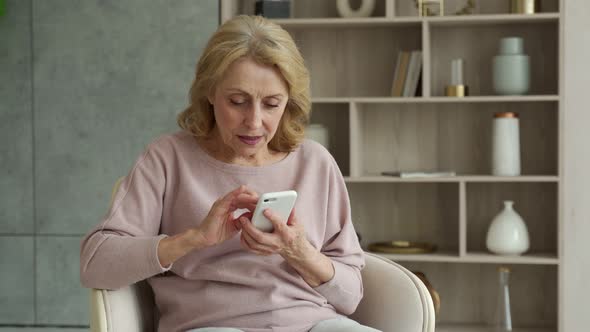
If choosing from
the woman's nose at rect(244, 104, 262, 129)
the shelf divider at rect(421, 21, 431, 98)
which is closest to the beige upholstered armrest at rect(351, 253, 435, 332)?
the woman's nose at rect(244, 104, 262, 129)

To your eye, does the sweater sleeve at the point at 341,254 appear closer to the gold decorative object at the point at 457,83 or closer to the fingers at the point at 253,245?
the fingers at the point at 253,245

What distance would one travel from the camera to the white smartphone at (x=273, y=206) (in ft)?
5.73

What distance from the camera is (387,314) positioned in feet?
6.64

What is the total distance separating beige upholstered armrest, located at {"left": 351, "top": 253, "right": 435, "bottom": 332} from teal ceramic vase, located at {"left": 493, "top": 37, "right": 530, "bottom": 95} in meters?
1.81

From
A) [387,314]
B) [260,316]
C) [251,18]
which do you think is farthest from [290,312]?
[251,18]

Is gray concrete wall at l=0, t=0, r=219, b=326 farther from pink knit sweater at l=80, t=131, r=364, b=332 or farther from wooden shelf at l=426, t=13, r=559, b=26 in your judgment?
pink knit sweater at l=80, t=131, r=364, b=332

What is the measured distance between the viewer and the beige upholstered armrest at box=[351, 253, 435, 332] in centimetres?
195

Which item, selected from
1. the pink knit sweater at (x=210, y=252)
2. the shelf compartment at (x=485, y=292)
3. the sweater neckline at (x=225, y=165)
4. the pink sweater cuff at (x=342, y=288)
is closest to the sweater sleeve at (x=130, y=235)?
the pink knit sweater at (x=210, y=252)

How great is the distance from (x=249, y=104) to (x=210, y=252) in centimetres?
35

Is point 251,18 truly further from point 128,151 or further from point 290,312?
point 128,151

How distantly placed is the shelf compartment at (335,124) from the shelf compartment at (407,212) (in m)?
0.19

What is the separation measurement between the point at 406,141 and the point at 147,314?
2237mm

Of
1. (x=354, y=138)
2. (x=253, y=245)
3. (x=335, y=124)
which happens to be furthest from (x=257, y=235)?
(x=335, y=124)

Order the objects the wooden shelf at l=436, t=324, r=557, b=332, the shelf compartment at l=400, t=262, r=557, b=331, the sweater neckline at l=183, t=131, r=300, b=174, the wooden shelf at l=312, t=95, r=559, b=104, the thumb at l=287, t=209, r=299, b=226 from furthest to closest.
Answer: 1. the shelf compartment at l=400, t=262, r=557, b=331
2. the wooden shelf at l=436, t=324, r=557, b=332
3. the wooden shelf at l=312, t=95, r=559, b=104
4. the sweater neckline at l=183, t=131, r=300, b=174
5. the thumb at l=287, t=209, r=299, b=226
